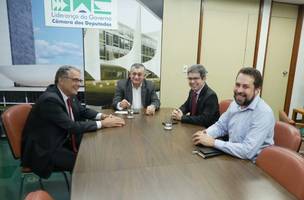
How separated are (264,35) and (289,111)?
1.67 m

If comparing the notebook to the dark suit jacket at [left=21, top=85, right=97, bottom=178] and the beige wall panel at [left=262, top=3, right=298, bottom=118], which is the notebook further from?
the beige wall panel at [left=262, top=3, right=298, bottom=118]

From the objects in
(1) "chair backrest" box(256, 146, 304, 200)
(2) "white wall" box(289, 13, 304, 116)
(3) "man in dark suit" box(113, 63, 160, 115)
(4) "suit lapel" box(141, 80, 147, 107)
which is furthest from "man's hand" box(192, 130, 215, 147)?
(2) "white wall" box(289, 13, 304, 116)

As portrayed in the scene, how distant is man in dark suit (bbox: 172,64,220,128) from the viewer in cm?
217

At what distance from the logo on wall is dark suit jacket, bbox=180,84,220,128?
199 centimetres

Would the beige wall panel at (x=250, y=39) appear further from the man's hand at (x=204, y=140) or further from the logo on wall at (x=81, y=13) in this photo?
the man's hand at (x=204, y=140)

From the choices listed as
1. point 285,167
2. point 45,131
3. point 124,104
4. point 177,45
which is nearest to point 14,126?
point 45,131

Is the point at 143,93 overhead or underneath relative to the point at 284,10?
underneath

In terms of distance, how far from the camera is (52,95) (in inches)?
71.8

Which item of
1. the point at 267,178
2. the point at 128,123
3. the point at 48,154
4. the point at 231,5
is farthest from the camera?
the point at 231,5

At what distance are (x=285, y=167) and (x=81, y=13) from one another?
3276 millimetres

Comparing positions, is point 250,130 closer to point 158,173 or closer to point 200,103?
point 158,173

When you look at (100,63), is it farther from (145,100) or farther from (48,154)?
(48,154)

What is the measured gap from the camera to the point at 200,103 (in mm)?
2340

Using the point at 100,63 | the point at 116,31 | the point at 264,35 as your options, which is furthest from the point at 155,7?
the point at 264,35
